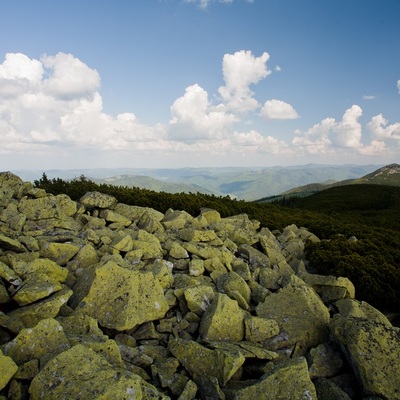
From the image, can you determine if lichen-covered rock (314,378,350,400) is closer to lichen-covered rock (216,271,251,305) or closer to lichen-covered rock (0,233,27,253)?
lichen-covered rock (216,271,251,305)

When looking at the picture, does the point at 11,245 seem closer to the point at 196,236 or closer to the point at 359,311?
the point at 196,236

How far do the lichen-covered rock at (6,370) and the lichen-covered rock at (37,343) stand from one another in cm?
66

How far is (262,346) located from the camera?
8.16 meters

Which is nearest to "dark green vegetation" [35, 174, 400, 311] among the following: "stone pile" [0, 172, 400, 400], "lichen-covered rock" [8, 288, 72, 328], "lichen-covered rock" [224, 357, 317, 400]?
"stone pile" [0, 172, 400, 400]

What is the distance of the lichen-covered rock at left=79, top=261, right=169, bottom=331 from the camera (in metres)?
8.15

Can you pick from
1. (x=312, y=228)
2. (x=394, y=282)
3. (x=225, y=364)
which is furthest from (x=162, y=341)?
(x=312, y=228)

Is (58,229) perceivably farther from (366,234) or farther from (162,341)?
(366,234)

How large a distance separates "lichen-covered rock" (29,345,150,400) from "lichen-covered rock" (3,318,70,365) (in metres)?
0.70

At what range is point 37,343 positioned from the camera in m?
6.30

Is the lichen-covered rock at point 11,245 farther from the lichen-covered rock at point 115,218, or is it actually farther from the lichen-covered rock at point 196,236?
the lichen-covered rock at point 196,236

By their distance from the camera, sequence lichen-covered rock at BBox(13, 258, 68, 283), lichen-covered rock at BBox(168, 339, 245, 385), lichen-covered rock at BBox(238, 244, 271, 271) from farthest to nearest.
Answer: lichen-covered rock at BBox(238, 244, 271, 271)
lichen-covered rock at BBox(13, 258, 68, 283)
lichen-covered rock at BBox(168, 339, 245, 385)

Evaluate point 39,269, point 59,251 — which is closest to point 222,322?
point 39,269

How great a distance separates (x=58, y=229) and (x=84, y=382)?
9130 millimetres

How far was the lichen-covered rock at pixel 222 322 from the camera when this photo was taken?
813cm
